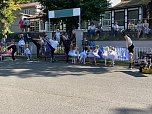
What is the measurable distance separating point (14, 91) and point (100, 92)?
8.94ft

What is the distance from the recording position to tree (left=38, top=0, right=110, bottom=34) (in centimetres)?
2594

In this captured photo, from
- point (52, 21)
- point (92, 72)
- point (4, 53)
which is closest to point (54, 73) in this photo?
point (92, 72)

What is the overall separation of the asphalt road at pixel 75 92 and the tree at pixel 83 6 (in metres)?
12.2

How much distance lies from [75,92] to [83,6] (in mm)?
16805

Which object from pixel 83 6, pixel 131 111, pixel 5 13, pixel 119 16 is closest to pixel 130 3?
pixel 119 16

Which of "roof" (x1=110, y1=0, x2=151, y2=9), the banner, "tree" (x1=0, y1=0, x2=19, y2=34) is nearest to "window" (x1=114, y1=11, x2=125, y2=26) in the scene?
"roof" (x1=110, y1=0, x2=151, y2=9)

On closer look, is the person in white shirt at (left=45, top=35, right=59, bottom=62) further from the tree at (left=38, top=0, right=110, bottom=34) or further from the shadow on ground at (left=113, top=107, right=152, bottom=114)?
the shadow on ground at (left=113, top=107, right=152, bottom=114)

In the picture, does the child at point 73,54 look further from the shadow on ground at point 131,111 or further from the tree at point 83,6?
the shadow on ground at point 131,111

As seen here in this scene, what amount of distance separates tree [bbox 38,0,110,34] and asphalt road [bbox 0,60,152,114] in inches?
481

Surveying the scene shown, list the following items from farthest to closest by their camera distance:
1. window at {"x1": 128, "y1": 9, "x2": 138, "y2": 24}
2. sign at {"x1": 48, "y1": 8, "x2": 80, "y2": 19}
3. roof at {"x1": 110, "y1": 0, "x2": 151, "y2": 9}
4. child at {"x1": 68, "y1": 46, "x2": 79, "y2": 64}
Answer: window at {"x1": 128, "y1": 9, "x2": 138, "y2": 24}
roof at {"x1": 110, "y1": 0, "x2": 151, "y2": 9}
sign at {"x1": 48, "y1": 8, "x2": 80, "y2": 19}
child at {"x1": 68, "y1": 46, "x2": 79, "y2": 64}

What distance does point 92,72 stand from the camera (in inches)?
579

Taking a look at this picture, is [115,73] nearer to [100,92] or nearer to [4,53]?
[100,92]

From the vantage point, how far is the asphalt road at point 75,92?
7.99 metres

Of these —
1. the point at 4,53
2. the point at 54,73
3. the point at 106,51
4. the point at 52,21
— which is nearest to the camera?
the point at 54,73
